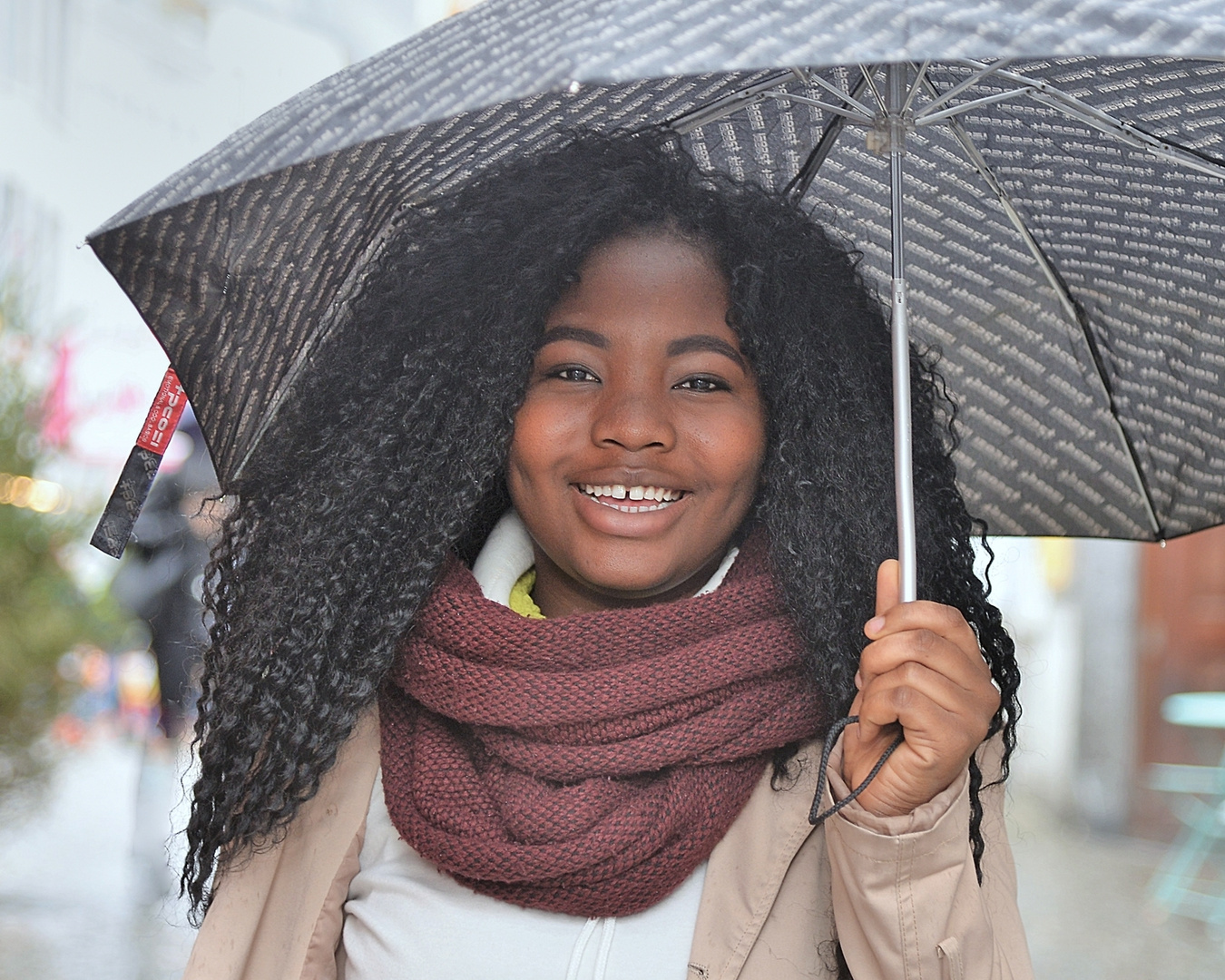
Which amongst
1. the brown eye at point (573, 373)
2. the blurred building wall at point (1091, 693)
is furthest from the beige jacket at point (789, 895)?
the blurred building wall at point (1091, 693)

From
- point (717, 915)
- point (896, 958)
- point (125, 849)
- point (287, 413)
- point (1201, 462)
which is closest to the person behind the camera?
point (896, 958)

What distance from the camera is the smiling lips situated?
82.7 inches

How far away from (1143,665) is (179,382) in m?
6.87

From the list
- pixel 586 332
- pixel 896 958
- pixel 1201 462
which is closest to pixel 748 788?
pixel 896 958

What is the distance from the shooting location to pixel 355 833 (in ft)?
6.88

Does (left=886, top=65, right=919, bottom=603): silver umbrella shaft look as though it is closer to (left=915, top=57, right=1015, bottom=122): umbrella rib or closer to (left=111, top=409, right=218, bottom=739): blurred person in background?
(left=915, top=57, right=1015, bottom=122): umbrella rib

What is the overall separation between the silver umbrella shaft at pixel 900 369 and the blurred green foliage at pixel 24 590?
5051 mm

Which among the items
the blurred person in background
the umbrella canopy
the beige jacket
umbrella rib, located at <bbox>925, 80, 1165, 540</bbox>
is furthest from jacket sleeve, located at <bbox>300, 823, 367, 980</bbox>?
the blurred person in background

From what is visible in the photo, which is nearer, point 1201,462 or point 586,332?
point 586,332

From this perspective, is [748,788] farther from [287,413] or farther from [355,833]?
[287,413]

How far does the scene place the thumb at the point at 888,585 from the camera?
70.4 inches

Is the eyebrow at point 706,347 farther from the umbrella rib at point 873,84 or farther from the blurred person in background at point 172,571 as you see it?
the blurred person in background at point 172,571

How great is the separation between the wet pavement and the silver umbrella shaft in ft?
11.9

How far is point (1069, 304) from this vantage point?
8.14 ft
